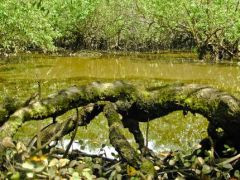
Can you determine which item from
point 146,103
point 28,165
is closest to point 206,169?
point 146,103

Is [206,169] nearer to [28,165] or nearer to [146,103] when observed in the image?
[146,103]

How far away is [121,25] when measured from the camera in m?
62.8

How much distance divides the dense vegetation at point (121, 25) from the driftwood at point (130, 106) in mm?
3010

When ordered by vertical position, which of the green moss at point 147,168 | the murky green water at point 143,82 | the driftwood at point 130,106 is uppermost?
the driftwood at point 130,106

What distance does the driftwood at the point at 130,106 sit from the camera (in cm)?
411

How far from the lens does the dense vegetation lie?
3111 cm

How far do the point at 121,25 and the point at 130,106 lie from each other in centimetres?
5868

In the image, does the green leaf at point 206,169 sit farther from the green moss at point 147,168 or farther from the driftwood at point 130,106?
the driftwood at point 130,106

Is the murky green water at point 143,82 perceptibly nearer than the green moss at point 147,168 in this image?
No

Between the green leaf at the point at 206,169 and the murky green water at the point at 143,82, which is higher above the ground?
the green leaf at the point at 206,169

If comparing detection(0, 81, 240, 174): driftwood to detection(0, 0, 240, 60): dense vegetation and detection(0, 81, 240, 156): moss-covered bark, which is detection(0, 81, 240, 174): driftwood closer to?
detection(0, 81, 240, 156): moss-covered bark

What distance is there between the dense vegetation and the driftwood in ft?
9.88

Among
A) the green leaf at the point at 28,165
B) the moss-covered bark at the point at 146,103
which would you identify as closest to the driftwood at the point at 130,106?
the moss-covered bark at the point at 146,103

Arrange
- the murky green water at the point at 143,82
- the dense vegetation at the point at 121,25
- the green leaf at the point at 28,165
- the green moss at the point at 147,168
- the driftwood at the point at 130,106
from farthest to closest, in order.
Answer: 1. the dense vegetation at the point at 121,25
2. the murky green water at the point at 143,82
3. the driftwood at the point at 130,106
4. the green moss at the point at 147,168
5. the green leaf at the point at 28,165
